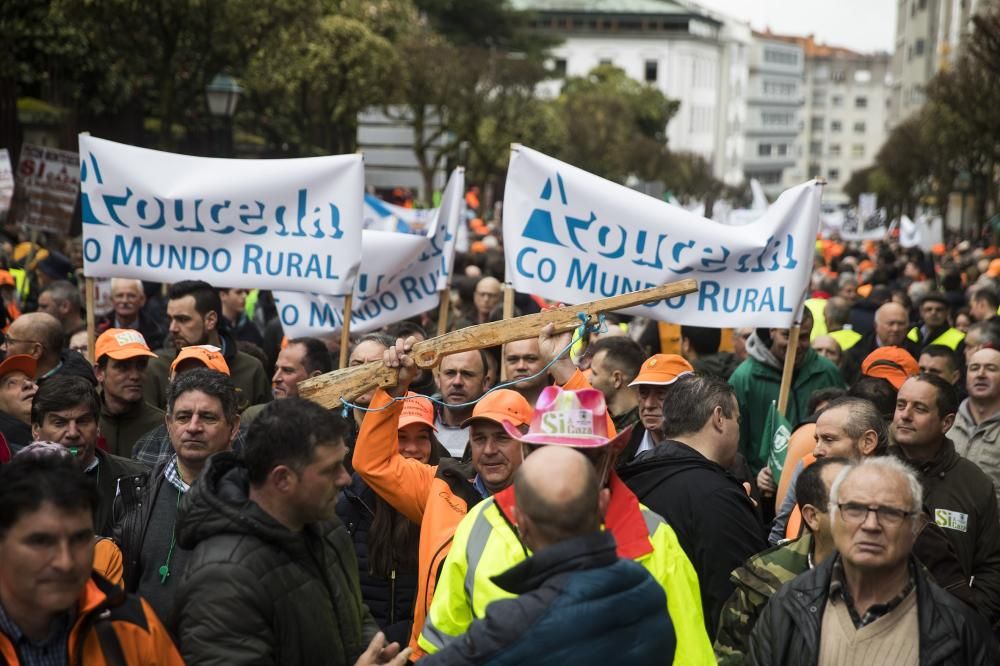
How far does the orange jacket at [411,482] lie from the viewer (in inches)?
191

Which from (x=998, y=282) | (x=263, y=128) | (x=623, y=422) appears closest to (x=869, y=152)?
(x=263, y=128)

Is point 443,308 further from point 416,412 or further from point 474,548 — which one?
point 474,548

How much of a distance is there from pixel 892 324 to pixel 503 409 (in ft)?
21.2

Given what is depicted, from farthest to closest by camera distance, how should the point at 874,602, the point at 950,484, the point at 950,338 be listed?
the point at 950,338, the point at 950,484, the point at 874,602

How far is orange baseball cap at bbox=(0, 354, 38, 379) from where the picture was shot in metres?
6.60

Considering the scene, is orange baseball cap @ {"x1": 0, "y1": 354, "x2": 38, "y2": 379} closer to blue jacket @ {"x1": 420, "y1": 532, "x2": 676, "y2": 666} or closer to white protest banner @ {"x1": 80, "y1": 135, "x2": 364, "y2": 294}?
white protest banner @ {"x1": 80, "y1": 135, "x2": 364, "y2": 294}

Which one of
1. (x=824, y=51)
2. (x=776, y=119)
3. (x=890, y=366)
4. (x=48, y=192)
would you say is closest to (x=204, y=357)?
(x=890, y=366)

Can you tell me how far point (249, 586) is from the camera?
148 inches

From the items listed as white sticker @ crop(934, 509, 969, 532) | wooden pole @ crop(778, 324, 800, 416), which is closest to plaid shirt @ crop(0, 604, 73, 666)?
white sticker @ crop(934, 509, 969, 532)

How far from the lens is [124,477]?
557 cm

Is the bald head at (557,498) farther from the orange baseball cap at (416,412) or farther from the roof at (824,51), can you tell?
the roof at (824,51)

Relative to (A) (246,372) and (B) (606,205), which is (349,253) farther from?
(B) (606,205)

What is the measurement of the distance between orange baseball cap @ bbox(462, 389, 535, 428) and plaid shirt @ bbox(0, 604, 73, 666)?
1.94 m

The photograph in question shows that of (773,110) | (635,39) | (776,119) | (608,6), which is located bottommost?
(776,119)
